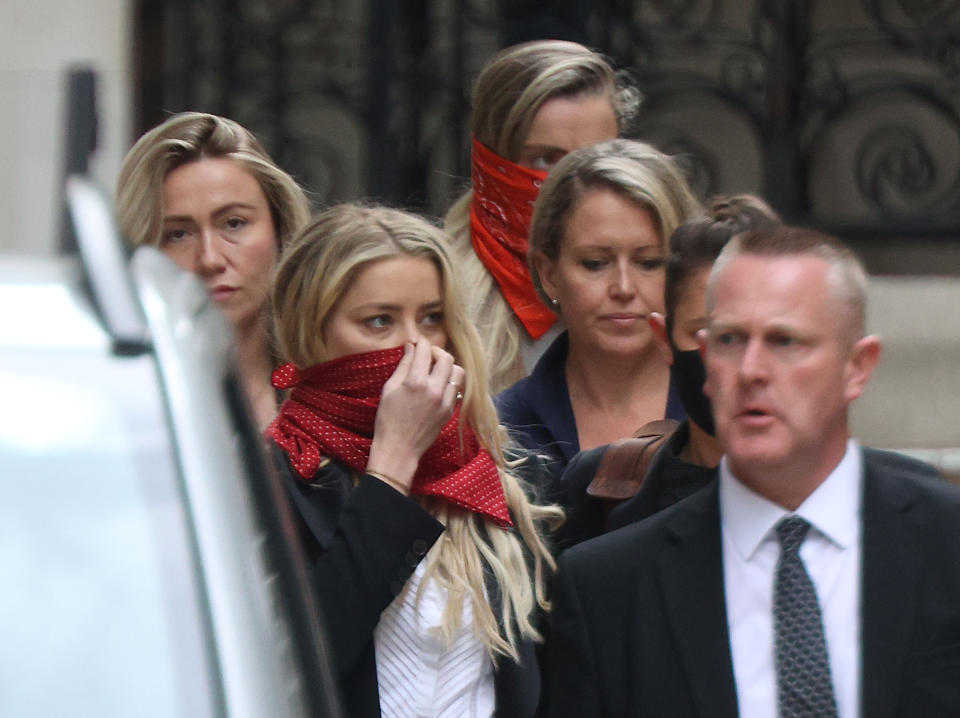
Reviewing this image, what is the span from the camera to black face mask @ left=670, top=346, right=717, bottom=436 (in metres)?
3.22

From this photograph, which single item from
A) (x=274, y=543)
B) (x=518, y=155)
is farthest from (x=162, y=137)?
(x=274, y=543)

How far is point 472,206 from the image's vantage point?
4.59 metres

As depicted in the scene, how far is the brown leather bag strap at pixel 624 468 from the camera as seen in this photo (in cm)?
337

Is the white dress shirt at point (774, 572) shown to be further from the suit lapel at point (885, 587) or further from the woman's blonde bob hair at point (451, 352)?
the woman's blonde bob hair at point (451, 352)

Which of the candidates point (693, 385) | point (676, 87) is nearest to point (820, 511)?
point (693, 385)

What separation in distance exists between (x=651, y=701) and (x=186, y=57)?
5.81 meters

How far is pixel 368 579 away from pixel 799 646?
861 millimetres

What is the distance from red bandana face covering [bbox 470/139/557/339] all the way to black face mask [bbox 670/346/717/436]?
42.9 inches

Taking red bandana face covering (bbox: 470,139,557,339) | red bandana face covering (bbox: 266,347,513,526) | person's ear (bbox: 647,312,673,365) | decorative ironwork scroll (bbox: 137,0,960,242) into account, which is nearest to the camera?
red bandana face covering (bbox: 266,347,513,526)

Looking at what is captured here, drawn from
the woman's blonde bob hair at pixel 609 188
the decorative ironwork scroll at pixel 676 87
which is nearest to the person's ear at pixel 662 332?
the woman's blonde bob hair at pixel 609 188

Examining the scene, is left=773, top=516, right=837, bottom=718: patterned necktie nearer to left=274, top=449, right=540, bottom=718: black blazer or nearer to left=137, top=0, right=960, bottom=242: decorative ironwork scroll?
left=274, top=449, right=540, bottom=718: black blazer

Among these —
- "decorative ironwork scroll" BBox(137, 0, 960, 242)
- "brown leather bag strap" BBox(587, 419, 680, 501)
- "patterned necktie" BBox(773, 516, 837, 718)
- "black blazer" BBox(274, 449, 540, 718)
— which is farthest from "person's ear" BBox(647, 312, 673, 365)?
"decorative ironwork scroll" BBox(137, 0, 960, 242)

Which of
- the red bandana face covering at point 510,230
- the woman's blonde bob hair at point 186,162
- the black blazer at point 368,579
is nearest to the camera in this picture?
the black blazer at point 368,579

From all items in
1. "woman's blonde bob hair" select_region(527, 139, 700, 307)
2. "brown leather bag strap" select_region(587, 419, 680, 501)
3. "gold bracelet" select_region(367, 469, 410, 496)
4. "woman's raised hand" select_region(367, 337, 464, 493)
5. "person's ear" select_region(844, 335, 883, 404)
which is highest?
"woman's blonde bob hair" select_region(527, 139, 700, 307)
